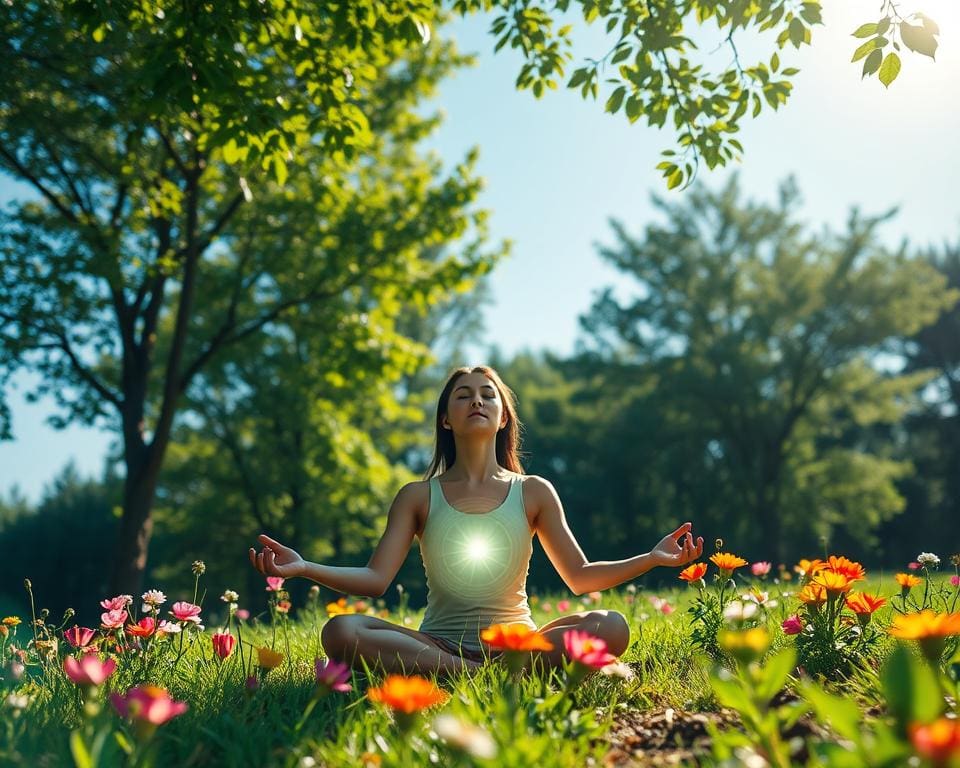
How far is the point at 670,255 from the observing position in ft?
69.1

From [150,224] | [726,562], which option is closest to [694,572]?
[726,562]

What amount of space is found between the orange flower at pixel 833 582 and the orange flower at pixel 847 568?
0.04m

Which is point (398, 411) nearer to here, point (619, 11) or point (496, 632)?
point (619, 11)

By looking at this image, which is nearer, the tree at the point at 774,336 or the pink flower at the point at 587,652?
the pink flower at the point at 587,652

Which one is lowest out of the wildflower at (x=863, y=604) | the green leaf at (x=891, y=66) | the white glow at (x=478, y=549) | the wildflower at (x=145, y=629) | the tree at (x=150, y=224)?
the wildflower at (x=863, y=604)

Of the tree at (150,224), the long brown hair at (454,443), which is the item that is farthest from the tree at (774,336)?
the long brown hair at (454,443)

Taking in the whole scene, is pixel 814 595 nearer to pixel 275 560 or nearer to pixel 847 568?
pixel 847 568

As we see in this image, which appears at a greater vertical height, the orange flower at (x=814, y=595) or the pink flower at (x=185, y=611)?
the pink flower at (x=185, y=611)

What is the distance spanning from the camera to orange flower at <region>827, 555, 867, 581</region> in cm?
283

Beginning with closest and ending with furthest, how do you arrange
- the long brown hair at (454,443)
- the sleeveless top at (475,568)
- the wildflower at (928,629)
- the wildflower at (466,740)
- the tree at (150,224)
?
the wildflower at (466,740), the wildflower at (928,629), the sleeveless top at (475,568), the long brown hair at (454,443), the tree at (150,224)

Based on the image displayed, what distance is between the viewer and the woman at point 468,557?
2936mm

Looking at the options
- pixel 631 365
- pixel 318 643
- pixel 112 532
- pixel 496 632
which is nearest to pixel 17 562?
pixel 112 532

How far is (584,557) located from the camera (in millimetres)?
3453

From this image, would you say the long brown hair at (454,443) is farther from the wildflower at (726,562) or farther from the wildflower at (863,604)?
the wildflower at (863,604)
